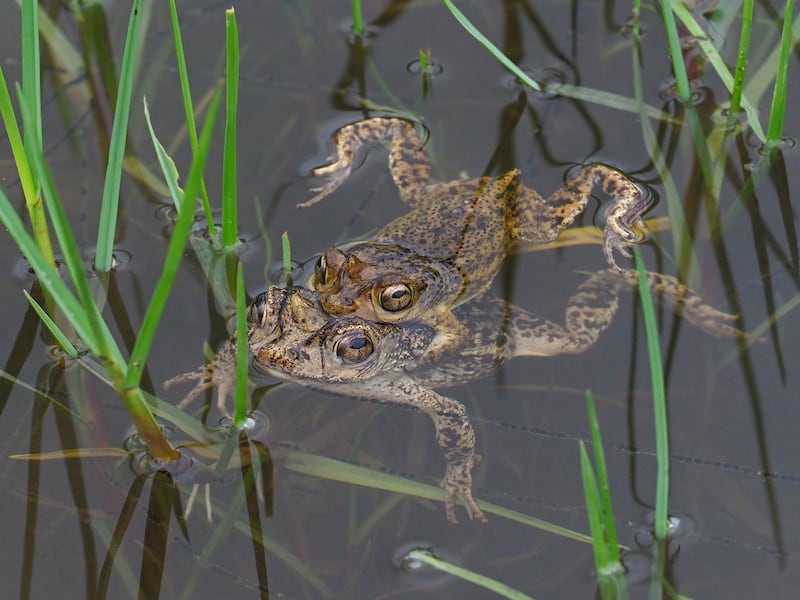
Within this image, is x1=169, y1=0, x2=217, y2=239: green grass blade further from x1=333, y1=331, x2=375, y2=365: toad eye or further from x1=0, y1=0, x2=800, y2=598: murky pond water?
x1=333, y1=331, x2=375, y2=365: toad eye

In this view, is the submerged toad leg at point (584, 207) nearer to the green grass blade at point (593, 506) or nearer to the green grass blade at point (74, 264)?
the green grass blade at point (593, 506)

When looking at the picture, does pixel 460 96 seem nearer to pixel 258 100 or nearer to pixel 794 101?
pixel 258 100

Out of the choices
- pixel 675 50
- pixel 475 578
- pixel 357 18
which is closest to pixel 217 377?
pixel 475 578

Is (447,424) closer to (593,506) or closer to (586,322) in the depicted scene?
(586,322)

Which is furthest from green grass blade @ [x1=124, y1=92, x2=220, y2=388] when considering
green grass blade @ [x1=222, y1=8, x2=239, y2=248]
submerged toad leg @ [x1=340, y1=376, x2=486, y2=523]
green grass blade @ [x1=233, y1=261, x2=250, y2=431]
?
submerged toad leg @ [x1=340, y1=376, x2=486, y2=523]

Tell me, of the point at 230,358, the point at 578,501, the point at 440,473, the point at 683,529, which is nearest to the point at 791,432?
the point at 683,529

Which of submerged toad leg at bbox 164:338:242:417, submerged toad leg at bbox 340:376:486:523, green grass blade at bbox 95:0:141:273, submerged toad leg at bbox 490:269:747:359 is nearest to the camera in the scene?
green grass blade at bbox 95:0:141:273

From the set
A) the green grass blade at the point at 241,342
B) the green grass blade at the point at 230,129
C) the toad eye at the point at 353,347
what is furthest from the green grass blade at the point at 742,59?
the green grass blade at the point at 241,342

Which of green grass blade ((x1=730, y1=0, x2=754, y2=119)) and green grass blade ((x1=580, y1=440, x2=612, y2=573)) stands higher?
green grass blade ((x1=730, y1=0, x2=754, y2=119))
